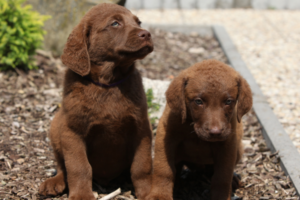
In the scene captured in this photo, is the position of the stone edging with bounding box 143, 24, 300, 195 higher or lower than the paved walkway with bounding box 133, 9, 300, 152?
higher

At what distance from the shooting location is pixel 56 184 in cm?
429

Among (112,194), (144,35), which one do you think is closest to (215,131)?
(144,35)

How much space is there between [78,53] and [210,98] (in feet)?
4.51

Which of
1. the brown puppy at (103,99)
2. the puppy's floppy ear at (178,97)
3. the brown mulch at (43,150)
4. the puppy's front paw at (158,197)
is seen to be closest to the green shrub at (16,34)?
the brown mulch at (43,150)

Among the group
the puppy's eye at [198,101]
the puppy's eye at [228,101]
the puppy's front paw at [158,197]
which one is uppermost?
the puppy's eye at [198,101]

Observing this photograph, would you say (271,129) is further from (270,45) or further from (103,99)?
(270,45)

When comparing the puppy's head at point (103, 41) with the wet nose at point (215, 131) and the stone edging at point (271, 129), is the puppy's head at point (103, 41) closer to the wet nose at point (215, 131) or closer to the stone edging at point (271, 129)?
the wet nose at point (215, 131)

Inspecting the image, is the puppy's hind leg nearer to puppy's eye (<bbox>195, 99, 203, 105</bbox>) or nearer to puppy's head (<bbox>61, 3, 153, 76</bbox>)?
puppy's head (<bbox>61, 3, 153, 76</bbox>)

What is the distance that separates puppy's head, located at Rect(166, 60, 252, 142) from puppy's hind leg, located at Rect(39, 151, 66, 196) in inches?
56.5

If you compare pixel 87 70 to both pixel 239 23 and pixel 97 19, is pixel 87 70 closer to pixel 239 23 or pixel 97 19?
pixel 97 19

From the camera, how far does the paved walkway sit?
6715 mm

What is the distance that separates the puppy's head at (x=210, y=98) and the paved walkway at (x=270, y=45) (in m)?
1.96

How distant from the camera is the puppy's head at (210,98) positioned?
3.76 m

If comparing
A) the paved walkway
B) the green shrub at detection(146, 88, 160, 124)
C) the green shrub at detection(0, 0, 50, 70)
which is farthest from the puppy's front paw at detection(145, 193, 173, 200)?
the green shrub at detection(0, 0, 50, 70)
